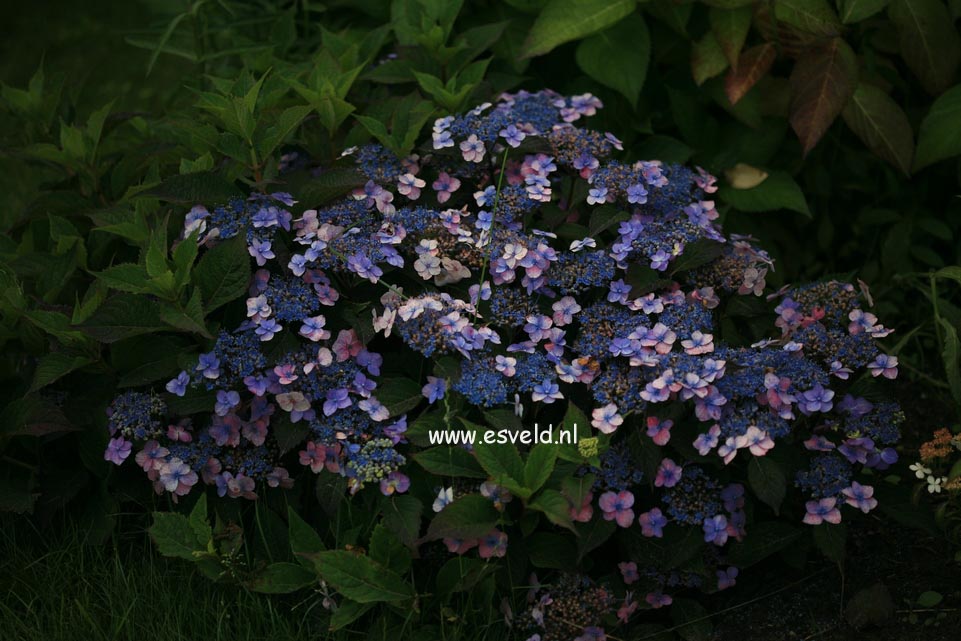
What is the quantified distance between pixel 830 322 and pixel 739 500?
0.50 meters

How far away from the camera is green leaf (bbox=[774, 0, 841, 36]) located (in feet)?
9.43

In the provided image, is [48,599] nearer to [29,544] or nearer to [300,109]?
[29,544]

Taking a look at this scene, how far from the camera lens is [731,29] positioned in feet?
9.53

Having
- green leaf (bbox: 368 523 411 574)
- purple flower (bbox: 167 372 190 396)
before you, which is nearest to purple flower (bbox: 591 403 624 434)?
green leaf (bbox: 368 523 411 574)

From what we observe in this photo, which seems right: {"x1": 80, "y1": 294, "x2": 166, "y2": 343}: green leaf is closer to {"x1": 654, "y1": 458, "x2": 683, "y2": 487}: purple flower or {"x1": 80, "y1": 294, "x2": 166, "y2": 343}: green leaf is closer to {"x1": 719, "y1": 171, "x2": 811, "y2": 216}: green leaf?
{"x1": 654, "y1": 458, "x2": 683, "y2": 487}: purple flower

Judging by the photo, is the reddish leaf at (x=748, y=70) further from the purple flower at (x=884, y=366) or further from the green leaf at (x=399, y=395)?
the green leaf at (x=399, y=395)

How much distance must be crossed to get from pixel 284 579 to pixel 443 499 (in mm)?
361

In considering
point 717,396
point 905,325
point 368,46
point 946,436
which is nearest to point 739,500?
point 717,396

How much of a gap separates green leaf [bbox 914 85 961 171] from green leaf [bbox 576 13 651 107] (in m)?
0.77

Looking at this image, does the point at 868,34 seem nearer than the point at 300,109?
No

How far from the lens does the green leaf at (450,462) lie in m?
2.10

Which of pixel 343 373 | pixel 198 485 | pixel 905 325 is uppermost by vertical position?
pixel 343 373

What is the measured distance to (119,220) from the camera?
2488mm

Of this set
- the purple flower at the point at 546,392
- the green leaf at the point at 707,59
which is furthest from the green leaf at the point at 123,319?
the green leaf at the point at 707,59
